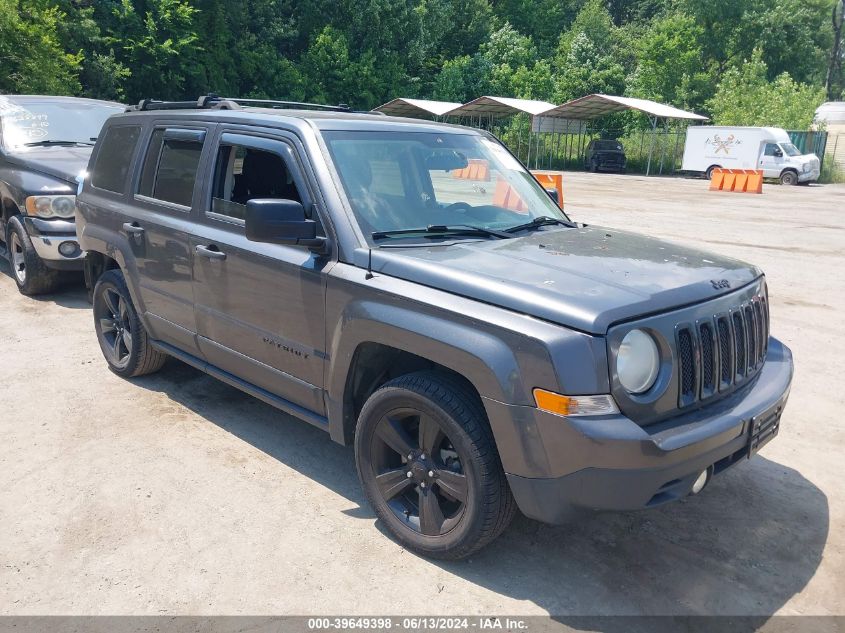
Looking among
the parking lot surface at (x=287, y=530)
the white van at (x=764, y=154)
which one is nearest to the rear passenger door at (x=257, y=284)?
the parking lot surface at (x=287, y=530)

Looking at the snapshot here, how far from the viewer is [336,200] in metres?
3.58

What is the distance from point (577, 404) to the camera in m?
2.69

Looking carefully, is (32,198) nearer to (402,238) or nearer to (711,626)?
(402,238)

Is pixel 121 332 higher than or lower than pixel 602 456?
lower

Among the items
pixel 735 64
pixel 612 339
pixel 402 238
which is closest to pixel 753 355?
pixel 612 339

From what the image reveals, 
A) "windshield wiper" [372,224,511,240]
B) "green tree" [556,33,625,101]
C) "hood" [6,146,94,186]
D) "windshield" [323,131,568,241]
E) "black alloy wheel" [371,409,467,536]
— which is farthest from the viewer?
"green tree" [556,33,625,101]

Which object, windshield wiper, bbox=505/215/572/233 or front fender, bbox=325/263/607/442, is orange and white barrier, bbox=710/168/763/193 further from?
front fender, bbox=325/263/607/442

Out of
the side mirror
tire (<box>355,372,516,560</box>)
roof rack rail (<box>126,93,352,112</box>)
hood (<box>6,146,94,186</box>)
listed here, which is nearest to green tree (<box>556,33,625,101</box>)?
hood (<box>6,146,94,186</box>)

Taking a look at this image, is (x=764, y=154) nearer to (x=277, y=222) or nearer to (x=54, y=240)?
(x=54, y=240)

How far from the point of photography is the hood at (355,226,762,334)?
9.25 ft

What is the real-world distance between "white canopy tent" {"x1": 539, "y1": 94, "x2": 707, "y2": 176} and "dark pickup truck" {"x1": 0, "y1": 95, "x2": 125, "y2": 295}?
1224 inches

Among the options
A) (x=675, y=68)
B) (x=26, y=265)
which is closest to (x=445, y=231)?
(x=26, y=265)

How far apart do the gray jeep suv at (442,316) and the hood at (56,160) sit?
9.69 ft

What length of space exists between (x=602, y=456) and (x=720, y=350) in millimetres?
853
